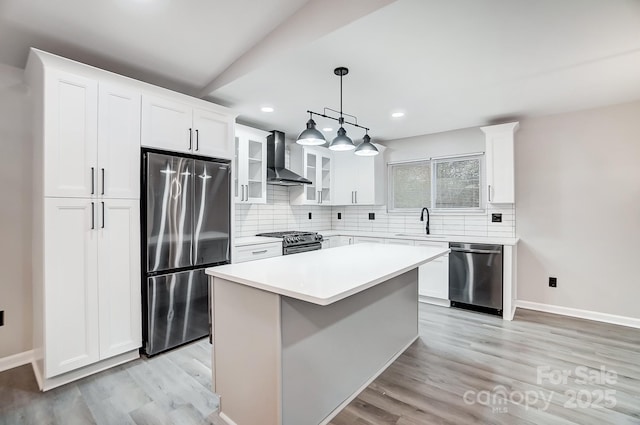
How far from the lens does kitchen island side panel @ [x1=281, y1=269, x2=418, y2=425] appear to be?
162 cm

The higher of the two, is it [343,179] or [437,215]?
[343,179]

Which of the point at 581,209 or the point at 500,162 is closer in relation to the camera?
the point at 581,209

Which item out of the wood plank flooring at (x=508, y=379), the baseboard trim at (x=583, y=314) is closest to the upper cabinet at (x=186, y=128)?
the wood plank flooring at (x=508, y=379)

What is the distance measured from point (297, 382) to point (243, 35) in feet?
8.02

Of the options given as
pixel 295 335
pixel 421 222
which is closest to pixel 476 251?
pixel 421 222

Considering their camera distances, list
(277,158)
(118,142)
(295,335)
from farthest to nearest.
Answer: (277,158) → (118,142) → (295,335)

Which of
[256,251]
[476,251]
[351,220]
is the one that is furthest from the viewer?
[351,220]

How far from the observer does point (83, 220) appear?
7.47 feet

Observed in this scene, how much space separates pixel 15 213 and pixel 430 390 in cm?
349

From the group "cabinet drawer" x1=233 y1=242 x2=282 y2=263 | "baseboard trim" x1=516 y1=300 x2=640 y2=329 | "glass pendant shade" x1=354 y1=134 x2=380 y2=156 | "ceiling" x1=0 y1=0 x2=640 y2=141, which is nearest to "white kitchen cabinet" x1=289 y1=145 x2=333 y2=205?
"cabinet drawer" x1=233 y1=242 x2=282 y2=263

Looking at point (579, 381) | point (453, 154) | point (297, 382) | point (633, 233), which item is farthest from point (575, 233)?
point (297, 382)

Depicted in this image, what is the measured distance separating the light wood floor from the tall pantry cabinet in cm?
23

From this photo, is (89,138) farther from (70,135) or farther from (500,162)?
(500,162)

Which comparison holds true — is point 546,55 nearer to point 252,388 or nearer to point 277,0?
point 277,0
